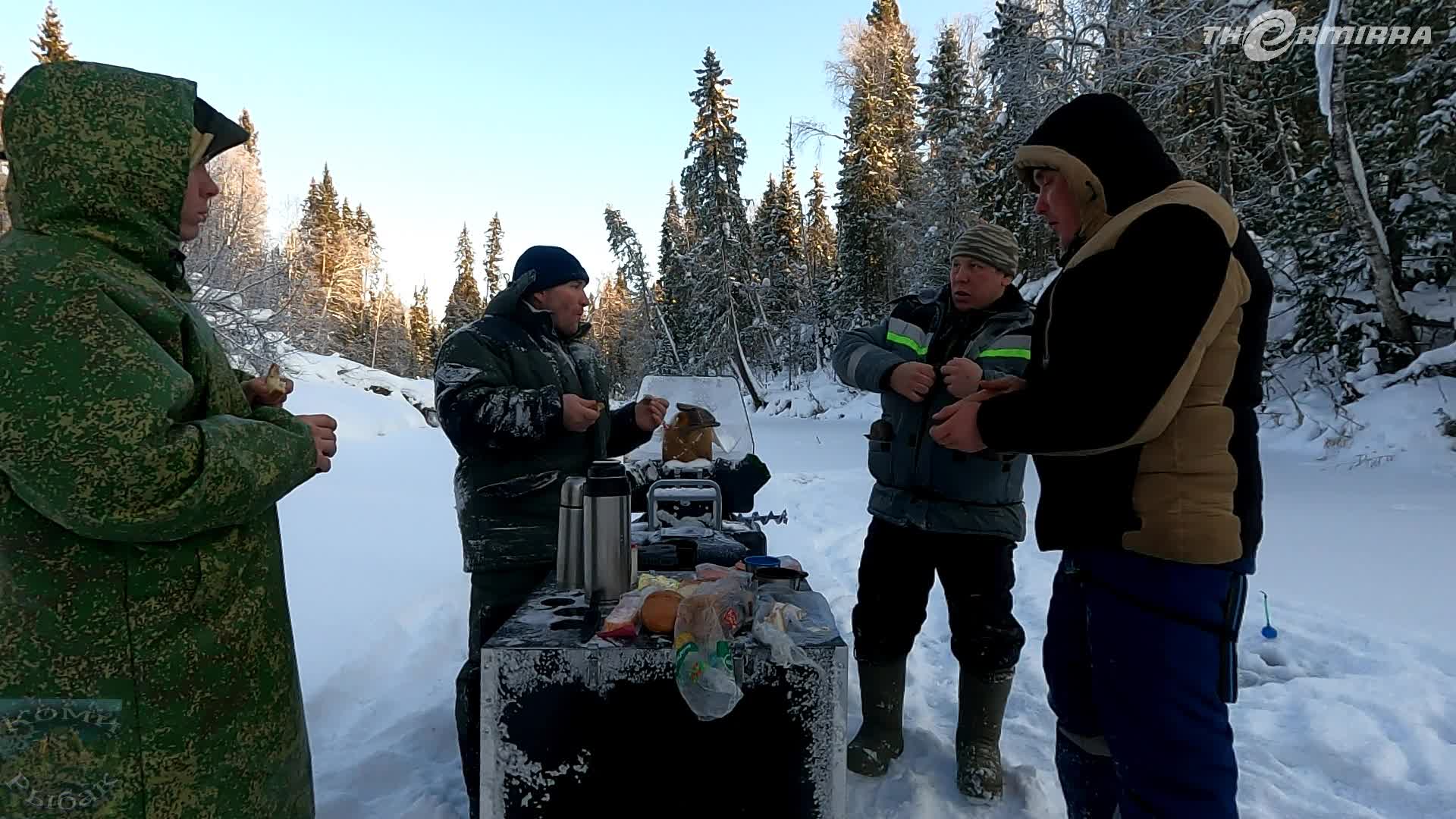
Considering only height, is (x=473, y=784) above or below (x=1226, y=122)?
below

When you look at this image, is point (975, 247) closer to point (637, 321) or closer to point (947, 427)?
point (947, 427)

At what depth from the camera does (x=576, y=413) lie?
251 centimetres


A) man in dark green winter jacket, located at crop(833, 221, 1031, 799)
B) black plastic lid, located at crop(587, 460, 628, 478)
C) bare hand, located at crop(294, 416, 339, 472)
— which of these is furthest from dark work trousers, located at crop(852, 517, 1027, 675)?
bare hand, located at crop(294, 416, 339, 472)

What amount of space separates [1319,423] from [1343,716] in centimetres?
748

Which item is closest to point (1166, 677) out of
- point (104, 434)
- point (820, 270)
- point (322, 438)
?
point (322, 438)

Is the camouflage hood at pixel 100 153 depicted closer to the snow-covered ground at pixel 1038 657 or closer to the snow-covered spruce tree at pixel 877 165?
the snow-covered ground at pixel 1038 657

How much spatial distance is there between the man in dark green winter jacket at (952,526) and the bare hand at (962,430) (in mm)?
866

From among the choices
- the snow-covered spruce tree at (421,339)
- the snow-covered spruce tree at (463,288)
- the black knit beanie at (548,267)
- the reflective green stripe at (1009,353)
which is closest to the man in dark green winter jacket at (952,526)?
the reflective green stripe at (1009,353)

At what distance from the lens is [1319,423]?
885 cm

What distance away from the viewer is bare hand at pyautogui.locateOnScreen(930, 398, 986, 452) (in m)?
1.81

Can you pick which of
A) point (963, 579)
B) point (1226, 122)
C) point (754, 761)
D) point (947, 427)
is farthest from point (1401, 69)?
point (754, 761)

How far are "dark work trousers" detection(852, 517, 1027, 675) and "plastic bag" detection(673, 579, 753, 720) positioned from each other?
134cm

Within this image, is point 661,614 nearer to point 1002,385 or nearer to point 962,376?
point 1002,385

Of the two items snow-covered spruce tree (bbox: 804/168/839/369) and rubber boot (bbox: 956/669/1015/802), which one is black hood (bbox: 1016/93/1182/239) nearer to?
A: rubber boot (bbox: 956/669/1015/802)
